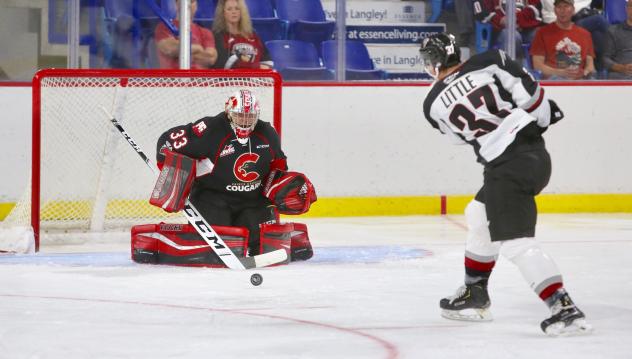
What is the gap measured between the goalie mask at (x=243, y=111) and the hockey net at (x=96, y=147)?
627 millimetres

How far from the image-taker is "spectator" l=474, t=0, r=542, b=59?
323 inches

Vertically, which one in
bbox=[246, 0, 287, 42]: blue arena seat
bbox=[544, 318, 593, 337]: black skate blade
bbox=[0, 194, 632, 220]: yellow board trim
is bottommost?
bbox=[0, 194, 632, 220]: yellow board trim

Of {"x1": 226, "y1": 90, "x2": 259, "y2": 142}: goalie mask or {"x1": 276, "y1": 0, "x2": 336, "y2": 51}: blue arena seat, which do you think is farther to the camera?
{"x1": 276, "y1": 0, "x2": 336, "y2": 51}: blue arena seat

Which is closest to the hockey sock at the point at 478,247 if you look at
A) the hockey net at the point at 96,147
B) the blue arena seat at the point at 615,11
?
the hockey net at the point at 96,147

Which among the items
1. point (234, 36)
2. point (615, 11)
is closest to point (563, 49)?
point (615, 11)

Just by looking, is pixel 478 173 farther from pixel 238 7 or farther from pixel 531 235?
pixel 531 235

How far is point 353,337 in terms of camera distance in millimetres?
3912

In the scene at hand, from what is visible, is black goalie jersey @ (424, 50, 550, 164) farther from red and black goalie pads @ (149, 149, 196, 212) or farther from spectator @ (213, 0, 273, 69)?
spectator @ (213, 0, 273, 69)

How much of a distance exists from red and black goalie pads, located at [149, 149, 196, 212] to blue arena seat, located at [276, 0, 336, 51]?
8.67 feet

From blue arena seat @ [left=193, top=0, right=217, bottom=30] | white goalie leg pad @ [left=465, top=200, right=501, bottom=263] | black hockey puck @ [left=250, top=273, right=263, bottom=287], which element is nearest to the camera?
white goalie leg pad @ [left=465, top=200, right=501, bottom=263]

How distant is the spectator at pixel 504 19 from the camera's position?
820 centimetres

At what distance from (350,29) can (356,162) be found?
0.83m

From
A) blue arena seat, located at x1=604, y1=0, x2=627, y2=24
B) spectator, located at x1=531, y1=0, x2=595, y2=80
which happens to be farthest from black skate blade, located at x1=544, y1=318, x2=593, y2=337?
blue arena seat, located at x1=604, y1=0, x2=627, y2=24

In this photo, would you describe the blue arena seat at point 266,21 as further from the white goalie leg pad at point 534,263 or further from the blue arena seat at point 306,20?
the white goalie leg pad at point 534,263
